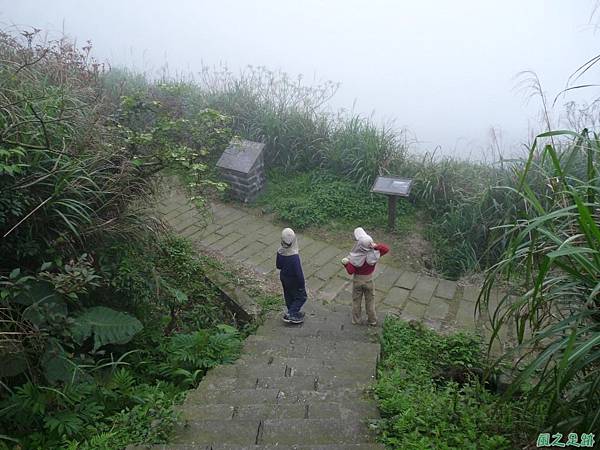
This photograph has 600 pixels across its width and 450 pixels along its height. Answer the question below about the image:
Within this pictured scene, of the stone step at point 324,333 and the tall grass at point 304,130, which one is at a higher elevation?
the tall grass at point 304,130

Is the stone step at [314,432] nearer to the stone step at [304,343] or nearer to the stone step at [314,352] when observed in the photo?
the stone step at [314,352]

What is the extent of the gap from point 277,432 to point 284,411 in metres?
0.23

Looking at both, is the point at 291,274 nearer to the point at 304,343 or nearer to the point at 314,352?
the point at 304,343

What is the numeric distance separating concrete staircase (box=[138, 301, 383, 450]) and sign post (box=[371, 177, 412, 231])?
2.06 m

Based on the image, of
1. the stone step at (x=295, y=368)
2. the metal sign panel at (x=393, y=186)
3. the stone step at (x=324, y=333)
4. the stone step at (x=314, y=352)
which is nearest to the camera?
the stone step at (x=295, y=368)

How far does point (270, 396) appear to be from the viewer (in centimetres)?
252

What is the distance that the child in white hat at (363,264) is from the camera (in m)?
3.62

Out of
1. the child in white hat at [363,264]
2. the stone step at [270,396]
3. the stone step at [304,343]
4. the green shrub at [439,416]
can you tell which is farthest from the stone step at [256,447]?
the child in white hat at [363,264]

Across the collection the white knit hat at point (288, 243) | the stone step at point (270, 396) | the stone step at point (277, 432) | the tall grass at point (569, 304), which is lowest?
the stone step at point (270, 396)

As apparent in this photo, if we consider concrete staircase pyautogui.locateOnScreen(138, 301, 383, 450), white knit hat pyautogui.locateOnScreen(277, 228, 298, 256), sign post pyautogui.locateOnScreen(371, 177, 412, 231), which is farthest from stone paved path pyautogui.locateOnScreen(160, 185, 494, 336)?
white knit hat pyautogui.locateOnScreen(277, 228, 298, 256)

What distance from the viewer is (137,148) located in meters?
3.48

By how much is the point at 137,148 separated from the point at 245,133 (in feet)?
A: 13.0

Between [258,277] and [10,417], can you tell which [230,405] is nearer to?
[10,417]

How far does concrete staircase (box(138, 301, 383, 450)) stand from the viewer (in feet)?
6.63
